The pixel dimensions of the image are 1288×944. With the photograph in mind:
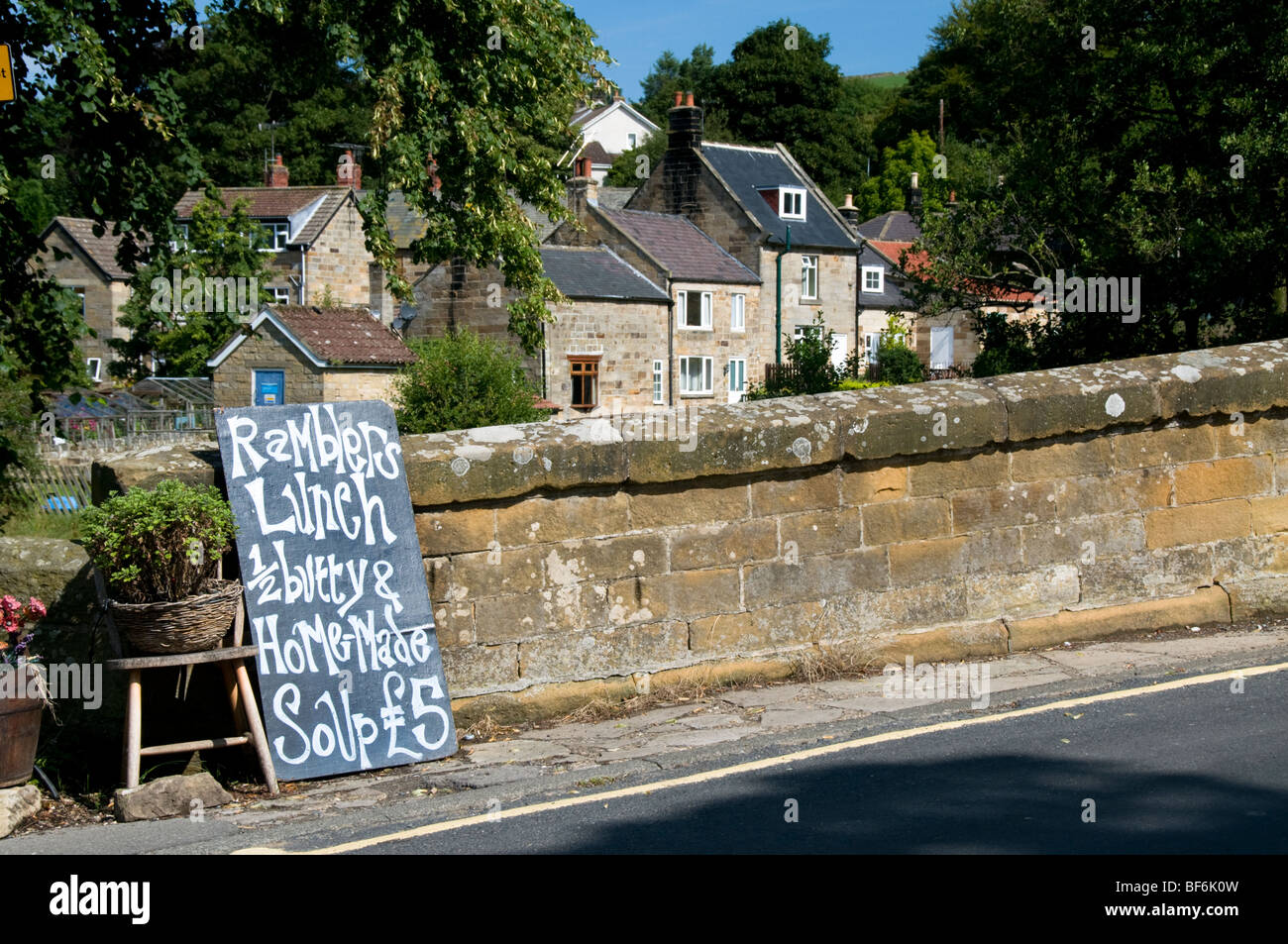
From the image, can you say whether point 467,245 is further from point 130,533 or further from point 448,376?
point 130,533

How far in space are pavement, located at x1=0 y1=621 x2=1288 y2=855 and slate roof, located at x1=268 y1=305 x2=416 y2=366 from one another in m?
29.1

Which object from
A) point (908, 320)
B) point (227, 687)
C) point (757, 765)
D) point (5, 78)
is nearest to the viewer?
point (757, 765)

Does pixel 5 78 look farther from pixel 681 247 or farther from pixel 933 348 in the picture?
pixel 933 348

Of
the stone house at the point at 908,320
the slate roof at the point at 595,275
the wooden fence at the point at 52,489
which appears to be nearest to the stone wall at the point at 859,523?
the wooden fence at the point at 52,489

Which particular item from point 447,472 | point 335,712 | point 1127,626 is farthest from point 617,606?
point 1127,626

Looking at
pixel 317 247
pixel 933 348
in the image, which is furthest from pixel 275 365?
pixel 933 348

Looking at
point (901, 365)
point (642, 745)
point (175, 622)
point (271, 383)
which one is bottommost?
point (642, 745)

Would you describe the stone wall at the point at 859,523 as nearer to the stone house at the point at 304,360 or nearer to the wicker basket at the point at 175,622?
the wicker basket at the point at 175,622

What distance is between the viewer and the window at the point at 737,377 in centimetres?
4875

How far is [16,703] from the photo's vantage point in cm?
536

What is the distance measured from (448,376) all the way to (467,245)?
24.8ft

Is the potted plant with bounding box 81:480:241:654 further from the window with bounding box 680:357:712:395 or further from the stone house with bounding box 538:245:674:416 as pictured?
the window with bounding box 680:357:712:395

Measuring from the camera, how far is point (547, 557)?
252 inches

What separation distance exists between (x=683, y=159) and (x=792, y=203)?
520 cm
